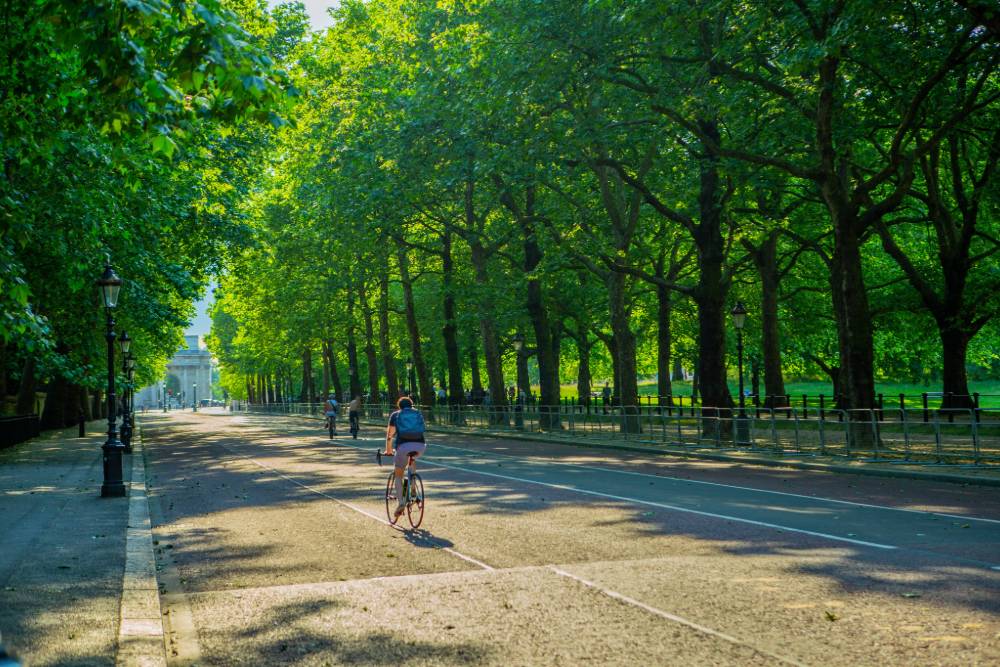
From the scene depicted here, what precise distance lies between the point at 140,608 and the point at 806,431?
17.6 m

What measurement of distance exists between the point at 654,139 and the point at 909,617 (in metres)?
21.8

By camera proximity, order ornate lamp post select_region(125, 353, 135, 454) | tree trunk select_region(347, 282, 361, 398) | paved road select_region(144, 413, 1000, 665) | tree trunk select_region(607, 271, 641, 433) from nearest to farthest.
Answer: paved road select_region(144, 413, 1000, 665) < ornate lamp post select_region(125, 353, 135, 454) < tree trunk select_region(607, 271, 641, 433) < tree trunk select_region(347, 282, 361, 398)

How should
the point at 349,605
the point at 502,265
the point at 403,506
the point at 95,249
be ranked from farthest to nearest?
the point at 502,265 → the point at 95,249 → the point at 403,506 → the point at 349,605

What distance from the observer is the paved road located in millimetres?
6098

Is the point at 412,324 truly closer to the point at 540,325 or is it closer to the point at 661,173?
the point at 540,325

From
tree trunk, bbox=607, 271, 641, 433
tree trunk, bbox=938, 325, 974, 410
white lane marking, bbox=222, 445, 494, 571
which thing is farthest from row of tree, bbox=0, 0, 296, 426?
tree trunk, bbox=938, 325, 974, 410

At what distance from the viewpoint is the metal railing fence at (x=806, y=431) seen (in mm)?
18094

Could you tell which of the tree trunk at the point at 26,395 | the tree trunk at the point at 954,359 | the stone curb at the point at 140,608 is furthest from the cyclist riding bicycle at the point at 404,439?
the tree trunk at the point at 26,395

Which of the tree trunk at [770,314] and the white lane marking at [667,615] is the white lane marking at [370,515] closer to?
the white lane marking at [667,615]

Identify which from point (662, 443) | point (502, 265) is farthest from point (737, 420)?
point (502, 265)

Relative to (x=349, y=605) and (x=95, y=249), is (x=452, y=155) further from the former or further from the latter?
(x=349, y=605)

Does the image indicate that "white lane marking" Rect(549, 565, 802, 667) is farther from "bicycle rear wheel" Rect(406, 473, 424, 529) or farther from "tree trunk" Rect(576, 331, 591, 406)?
"tree trunk" Rect(576, 331, 591, 406)

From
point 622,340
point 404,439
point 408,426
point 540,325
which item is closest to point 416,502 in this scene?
point 404,439

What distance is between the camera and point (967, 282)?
3459 centimetres
